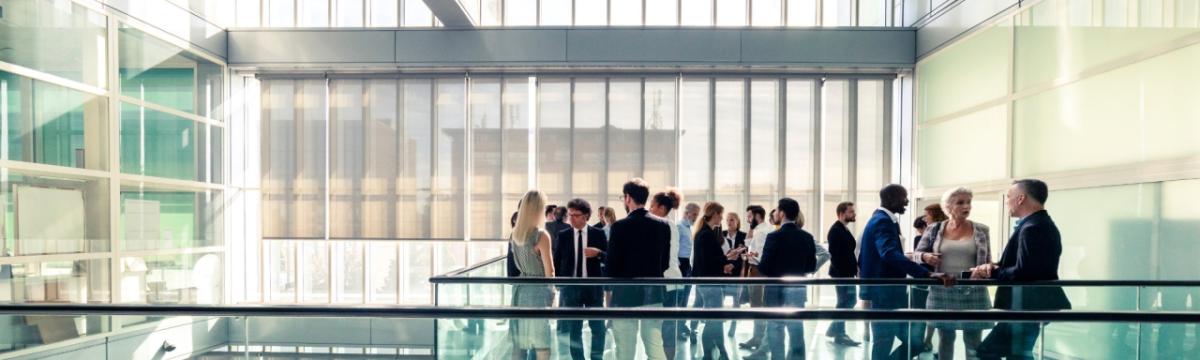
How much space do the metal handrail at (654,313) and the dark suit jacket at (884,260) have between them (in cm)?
161

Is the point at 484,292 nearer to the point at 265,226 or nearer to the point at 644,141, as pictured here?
the point at 644,141

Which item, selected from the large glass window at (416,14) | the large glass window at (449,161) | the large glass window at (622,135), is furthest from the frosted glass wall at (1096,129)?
the large glass window at (416,14)

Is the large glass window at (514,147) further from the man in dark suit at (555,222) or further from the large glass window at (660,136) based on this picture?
the man in dark suit at (555,222)

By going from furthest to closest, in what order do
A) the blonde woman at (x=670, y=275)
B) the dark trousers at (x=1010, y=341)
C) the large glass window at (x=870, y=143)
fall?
the large glass window at (x=870, y=143), the blonde woman at (x=670, y=275), the dark trousers at (x=1010, y=341)

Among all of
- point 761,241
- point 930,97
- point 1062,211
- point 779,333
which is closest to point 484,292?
point 779,333

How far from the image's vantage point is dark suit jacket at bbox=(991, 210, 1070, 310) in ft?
12.9

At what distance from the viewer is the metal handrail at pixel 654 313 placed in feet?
8.99

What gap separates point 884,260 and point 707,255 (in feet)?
6.54

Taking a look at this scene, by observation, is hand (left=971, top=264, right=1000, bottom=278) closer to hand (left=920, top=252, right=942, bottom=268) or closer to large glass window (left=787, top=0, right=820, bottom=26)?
hand (left=920, top=252, right=942, bottom=268)

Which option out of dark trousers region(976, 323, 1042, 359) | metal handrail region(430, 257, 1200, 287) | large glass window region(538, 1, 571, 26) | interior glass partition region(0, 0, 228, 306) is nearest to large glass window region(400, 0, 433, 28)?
large glass window region(538, 1, 571, 26)

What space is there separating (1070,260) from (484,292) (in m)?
7.36

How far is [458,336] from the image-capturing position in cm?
404

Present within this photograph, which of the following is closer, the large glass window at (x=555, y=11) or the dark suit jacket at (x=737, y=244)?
the dark suit jacket at (x=737, y=244)

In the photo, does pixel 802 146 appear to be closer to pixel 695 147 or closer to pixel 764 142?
pixel 764 142
